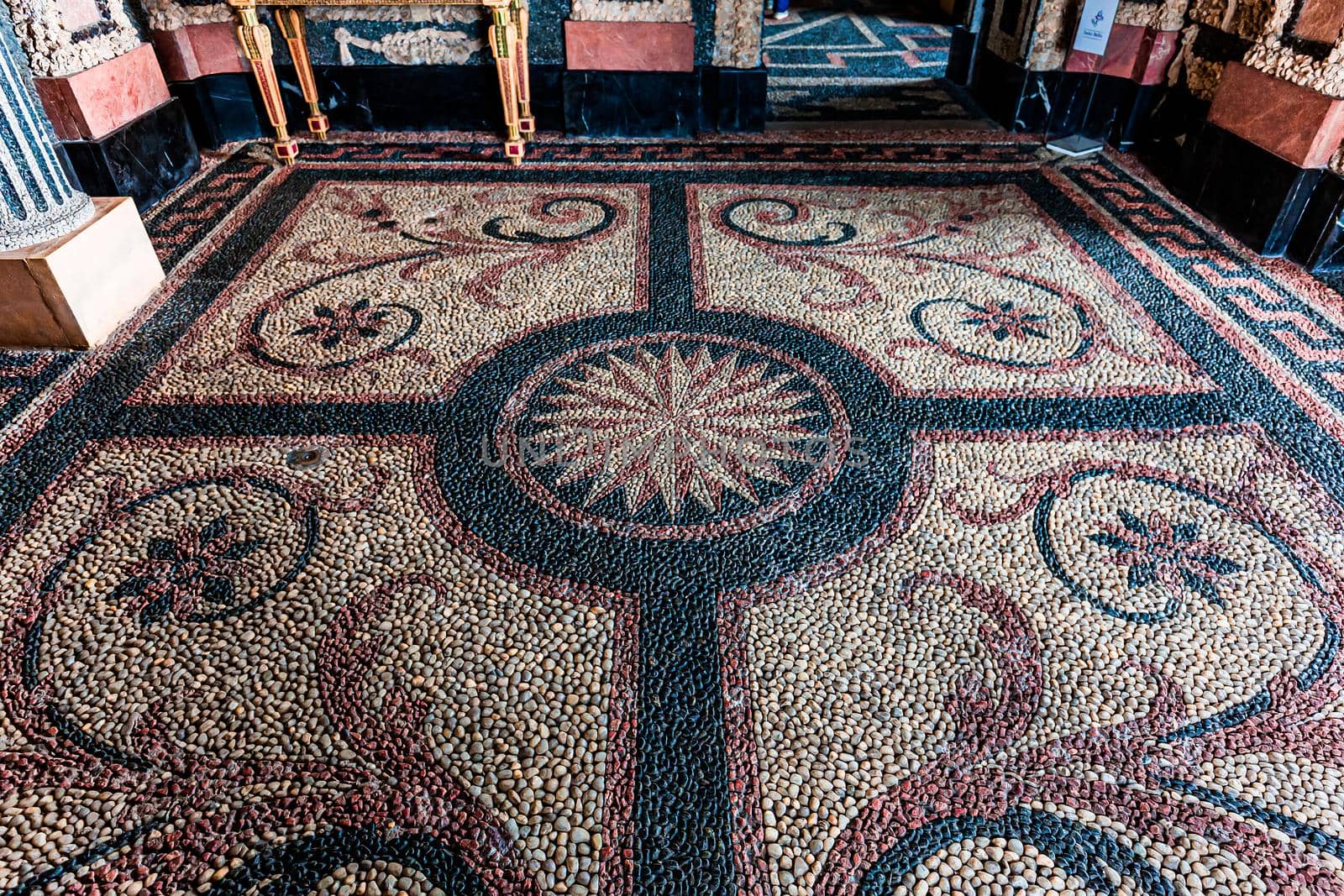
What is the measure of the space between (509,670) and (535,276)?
62.1 inches

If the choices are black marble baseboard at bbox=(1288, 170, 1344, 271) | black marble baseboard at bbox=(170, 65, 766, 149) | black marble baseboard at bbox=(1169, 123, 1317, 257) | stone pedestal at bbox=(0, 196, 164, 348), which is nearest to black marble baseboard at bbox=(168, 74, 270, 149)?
black marble baseboard at bbox=(170, 65, 766, 149)

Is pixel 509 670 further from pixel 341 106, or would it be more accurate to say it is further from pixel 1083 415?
pixel 341 106

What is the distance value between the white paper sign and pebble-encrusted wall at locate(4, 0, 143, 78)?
4058mm

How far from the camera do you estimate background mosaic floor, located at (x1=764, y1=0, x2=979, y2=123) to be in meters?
4.44

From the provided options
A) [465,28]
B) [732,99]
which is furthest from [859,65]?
[465,28]

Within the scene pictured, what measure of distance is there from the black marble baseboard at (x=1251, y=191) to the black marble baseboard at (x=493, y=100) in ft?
6.03

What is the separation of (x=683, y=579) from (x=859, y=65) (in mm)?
4884

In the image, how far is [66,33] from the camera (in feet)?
9.60

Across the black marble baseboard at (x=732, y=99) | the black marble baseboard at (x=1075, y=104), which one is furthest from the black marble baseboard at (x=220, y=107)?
the black marble baseboard at (x=1075, y=104)

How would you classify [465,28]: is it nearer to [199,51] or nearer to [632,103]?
[632,103]

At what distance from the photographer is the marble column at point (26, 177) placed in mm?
2131

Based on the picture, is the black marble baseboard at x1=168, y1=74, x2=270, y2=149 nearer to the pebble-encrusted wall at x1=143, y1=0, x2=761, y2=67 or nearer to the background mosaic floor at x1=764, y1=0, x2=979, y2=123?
the pebble-encrusted wall at x1=143, y1=0, x2=761, y2=67

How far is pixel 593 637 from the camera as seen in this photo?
4.92 feet

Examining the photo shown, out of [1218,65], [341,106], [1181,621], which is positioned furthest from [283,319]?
[1218,65]
